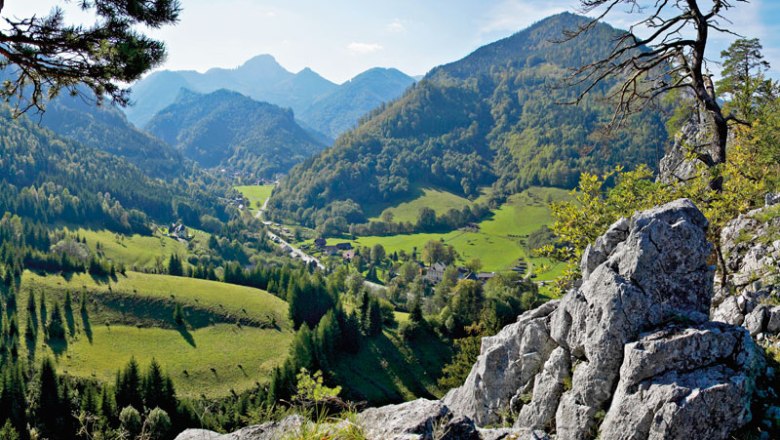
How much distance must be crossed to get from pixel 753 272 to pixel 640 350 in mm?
→ 9484

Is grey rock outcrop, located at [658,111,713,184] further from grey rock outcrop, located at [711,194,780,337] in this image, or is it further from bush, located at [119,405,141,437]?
bush, located at [119,405,141,437]

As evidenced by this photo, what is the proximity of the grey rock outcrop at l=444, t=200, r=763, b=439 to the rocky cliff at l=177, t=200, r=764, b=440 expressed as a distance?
28 millimetres

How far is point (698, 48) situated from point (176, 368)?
94966 millimetres

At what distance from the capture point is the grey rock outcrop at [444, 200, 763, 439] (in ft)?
37.2

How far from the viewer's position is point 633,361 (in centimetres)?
1239

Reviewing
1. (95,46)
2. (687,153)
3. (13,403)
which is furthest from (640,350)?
(13,403)

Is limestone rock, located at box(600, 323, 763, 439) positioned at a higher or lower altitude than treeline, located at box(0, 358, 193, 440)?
higher

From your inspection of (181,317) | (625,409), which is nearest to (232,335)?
(181,317)

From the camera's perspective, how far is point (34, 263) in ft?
411

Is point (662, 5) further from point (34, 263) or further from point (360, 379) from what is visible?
point (34, 263)

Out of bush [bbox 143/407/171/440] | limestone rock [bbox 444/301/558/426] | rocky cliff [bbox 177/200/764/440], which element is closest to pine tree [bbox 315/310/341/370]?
bush [bbox 143/407/171/440]

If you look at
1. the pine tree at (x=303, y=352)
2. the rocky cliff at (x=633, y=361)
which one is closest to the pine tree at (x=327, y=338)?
the pine tree at (x=303, y=352)

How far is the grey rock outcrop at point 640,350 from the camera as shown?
37.2ft

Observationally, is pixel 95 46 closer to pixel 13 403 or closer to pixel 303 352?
pixel 13 403
